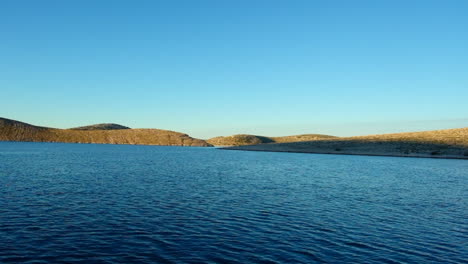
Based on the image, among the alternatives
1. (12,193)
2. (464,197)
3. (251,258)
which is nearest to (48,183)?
(12,193)

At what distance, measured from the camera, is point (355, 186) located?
172 ft

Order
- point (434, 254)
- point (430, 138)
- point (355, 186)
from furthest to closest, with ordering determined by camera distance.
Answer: point (430, 138), point (355, 186), point (434, 254)

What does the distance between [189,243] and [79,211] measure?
46.4 ft

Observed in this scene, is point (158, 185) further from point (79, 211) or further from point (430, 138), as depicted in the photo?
point (430, 138)

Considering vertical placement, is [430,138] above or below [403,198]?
above

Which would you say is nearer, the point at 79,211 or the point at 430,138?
the point at 79,211

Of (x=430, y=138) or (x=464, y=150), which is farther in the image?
(x=430, y=138)

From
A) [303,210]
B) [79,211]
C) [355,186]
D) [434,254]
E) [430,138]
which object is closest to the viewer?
[434,254]

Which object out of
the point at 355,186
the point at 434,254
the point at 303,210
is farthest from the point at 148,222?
the point at 355,186

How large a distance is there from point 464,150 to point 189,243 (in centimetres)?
17723

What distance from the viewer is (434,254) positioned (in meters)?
20.9

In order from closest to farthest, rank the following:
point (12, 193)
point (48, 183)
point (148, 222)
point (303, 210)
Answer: point (148, 222)
point (303, 210)
point (12, 193)
point (48, 183)

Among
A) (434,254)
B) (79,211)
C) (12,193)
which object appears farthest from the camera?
(12,193)

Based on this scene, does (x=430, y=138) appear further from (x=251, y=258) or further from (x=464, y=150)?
(x=251, y=258)
